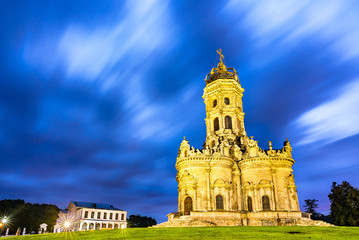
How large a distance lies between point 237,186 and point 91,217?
4153 cm

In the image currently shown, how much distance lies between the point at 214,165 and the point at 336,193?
81.6ft

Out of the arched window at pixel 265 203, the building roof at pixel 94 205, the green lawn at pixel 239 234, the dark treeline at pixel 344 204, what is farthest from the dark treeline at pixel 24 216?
the dark treeline at pixel 344 204

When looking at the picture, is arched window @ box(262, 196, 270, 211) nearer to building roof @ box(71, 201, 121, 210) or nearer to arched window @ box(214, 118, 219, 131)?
arched window @ box(214, 118, 219, 131)

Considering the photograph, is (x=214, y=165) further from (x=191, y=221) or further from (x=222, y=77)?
(x=222, y=77)

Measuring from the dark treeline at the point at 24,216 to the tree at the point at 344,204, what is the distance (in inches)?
2697

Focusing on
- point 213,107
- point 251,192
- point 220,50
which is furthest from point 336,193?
point 220,50

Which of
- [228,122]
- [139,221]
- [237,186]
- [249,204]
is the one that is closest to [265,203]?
[249,204]

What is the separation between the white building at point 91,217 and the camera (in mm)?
65062

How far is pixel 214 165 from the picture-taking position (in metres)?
41.1

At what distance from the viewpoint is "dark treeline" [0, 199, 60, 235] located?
66.4 meters

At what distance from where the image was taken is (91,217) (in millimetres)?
66312

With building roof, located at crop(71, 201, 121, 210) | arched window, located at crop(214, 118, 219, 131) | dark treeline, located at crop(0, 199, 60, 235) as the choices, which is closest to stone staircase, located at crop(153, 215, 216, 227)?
arched window, located at crop(214, 118, 219, 131)

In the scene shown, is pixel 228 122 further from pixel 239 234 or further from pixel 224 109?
pixel 239 234

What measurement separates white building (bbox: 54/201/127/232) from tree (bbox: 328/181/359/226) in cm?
4730
